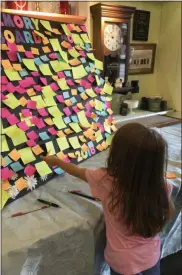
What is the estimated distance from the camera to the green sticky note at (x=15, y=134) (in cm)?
93

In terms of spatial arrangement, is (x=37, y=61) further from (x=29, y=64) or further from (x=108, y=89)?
(x=108, y=89)

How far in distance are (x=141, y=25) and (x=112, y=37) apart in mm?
167

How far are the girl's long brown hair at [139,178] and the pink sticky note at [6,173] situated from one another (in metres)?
0.37

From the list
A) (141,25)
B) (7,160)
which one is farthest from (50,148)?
(141,25)

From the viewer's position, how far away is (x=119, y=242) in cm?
85

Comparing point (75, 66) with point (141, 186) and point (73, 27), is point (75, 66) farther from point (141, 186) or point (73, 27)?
point (141, 186)

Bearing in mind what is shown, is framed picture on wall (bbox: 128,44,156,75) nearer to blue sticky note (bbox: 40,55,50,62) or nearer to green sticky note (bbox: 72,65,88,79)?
green sticky note (bbox: 72,65,88,79)

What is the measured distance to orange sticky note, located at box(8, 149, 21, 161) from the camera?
0.94m

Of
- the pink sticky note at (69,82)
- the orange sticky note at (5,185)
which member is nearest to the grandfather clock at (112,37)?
the pink sticky note at (69,82)

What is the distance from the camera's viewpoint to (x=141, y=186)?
779 mm

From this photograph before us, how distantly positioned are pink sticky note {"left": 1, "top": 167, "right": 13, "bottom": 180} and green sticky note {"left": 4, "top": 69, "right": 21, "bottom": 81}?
336 mm

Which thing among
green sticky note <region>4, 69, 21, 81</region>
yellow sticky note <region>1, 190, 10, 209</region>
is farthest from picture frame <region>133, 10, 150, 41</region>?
yellow sticky note <region>1, 190, 10, 209</region>

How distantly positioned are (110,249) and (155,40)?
4.08 ft

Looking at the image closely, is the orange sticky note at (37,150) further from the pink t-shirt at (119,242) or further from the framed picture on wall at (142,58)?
the framed picture on wall at (142,58)
